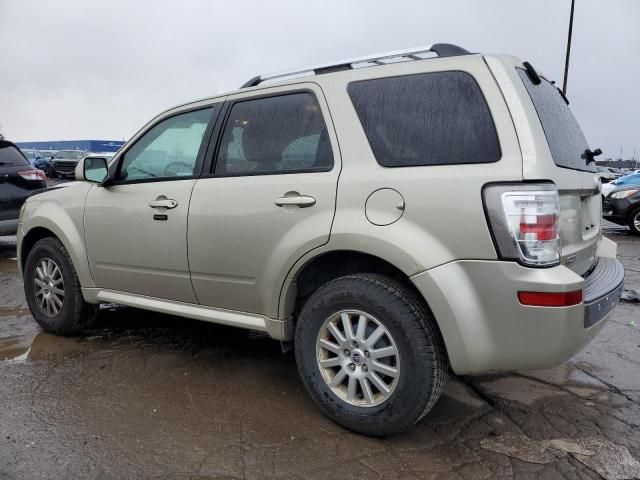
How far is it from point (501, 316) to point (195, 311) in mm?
1924

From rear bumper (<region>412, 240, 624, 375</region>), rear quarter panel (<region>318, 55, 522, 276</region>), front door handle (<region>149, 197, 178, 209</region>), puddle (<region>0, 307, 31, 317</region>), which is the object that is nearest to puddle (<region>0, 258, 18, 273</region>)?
puddle (<region>0, 307, 31, 317</region>)

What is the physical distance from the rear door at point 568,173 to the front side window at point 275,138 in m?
1.06

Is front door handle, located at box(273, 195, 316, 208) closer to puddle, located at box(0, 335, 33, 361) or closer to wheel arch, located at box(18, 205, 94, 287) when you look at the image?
wheel arch, located at box(18, 205, 94, 287)

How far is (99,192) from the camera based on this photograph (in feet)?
12.6

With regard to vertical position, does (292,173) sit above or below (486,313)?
above

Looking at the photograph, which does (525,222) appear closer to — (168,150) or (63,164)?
(168,150)

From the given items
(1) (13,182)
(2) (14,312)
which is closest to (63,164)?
(1) (13,182)

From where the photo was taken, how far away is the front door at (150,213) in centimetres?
336

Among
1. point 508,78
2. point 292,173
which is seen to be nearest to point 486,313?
point 508,78

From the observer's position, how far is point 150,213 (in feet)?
11.4

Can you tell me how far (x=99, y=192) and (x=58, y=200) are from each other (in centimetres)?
53

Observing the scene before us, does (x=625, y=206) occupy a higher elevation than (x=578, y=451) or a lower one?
lower

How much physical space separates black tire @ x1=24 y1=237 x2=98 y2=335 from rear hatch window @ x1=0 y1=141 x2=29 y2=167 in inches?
169

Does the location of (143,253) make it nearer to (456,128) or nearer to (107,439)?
(107,439)
